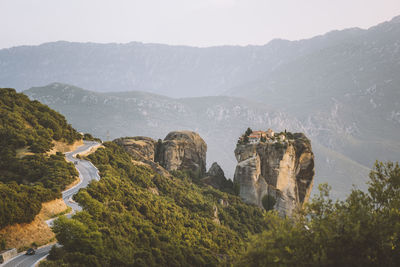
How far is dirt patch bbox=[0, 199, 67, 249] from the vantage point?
70.2 ft

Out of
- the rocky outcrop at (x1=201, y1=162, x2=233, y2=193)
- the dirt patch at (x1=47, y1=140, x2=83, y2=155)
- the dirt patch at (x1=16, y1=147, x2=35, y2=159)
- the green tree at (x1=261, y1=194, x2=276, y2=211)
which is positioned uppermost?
the dirt patch at (x1=16, y1=147, x2=35, y2=159)

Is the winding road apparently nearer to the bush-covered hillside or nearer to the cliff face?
the bush-covered hillside

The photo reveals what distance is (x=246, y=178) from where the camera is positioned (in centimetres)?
7075

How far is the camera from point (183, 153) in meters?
82.5

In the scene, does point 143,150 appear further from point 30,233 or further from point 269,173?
point 30,233

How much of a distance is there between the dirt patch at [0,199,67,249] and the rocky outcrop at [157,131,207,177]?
2037 inches

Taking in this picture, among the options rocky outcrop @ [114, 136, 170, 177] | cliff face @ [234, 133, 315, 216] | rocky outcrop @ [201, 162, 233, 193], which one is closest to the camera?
rocky outcrop @ [114, 136, 170, 177]

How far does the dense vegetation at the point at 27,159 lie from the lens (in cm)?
2312

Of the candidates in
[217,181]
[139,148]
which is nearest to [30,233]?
[139,148]

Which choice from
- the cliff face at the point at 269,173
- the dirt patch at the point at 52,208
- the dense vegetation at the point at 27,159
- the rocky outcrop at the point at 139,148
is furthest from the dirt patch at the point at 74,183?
the cliff face at the point at 269,173

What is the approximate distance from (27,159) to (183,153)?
48.8m

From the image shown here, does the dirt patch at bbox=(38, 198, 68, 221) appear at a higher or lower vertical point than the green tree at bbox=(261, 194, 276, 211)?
higher

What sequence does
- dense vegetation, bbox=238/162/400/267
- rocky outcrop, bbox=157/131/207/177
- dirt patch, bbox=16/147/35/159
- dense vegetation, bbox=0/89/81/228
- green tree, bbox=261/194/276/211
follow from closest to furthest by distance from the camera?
dense vegetation, bbox=238/162/400/267 → dense vegetation, bbox=0/89/81/228 → dirt patch, bbox=16/147/35/159 → green tree, bbox=261/194/276/211 → rocky outcrop, bbox=157/131/207/177

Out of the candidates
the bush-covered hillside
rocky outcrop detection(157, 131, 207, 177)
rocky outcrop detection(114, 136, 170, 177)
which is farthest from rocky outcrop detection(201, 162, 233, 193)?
rocky outcrop detection(114, 136, 170, 177)
